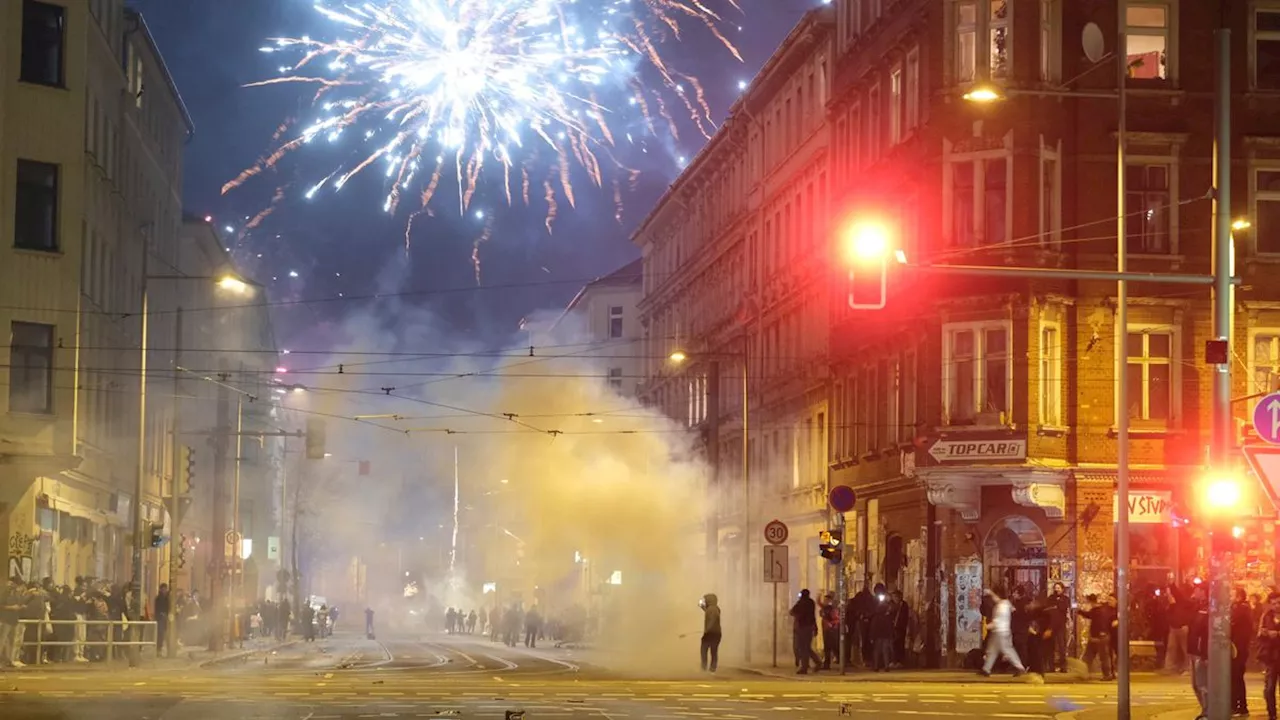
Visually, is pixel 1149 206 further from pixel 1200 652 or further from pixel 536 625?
pixel 536 625

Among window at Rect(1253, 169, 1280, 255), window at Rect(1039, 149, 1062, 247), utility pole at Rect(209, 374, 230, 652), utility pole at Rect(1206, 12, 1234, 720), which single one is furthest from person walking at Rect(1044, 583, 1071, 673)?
utility pole at Rect(209, 374, 230, 652)

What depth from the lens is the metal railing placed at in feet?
136

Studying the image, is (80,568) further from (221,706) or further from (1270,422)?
(1270,422)

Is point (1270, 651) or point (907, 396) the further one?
point (907, 396)

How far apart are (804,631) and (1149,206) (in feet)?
40.8

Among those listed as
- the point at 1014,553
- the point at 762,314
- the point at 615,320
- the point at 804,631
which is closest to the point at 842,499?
the point at 804,631

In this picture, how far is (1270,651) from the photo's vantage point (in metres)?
25.9

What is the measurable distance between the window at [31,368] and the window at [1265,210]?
93.9ft

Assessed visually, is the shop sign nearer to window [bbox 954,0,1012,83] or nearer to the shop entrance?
the shop entrance

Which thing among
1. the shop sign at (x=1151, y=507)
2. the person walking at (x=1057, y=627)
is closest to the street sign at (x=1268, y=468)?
the person walking at (x=1057, y=627)

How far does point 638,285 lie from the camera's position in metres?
115

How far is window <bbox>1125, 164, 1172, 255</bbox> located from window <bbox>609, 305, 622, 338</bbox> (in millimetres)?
72618

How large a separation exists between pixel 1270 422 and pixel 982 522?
24.7 metres

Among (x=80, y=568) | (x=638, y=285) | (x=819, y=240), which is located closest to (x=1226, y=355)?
(x=819, y=240)
